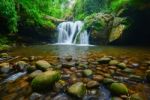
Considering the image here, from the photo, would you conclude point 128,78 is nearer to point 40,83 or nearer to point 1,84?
point 40,83

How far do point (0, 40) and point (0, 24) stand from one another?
1110mm

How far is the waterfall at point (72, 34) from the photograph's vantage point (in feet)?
50.4

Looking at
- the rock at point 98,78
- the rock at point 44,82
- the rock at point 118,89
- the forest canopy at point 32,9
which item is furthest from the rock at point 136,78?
the forest canopy at point 32,9

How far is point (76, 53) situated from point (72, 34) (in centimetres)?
759

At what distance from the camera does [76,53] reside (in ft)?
29.6

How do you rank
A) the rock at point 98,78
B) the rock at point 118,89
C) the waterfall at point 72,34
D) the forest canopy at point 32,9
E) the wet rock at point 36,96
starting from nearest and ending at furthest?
1. the wet rock at point 36,96
2. the rock at point 118,89
3. the rock at point 98,78
4. the forest canopy at point 32,9
5. the waterfall at point 72,34

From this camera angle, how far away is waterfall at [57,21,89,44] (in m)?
15.4

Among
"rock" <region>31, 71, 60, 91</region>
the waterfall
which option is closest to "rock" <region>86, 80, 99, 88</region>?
"rock" <region>31, 71, 60, 91</region>

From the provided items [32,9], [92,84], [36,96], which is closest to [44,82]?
[36,96]

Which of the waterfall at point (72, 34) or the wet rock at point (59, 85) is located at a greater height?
the waterfall at point (72, 34)

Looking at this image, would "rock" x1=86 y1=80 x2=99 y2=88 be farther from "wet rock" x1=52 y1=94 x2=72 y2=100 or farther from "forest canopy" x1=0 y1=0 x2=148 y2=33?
"forest canopy" x1=0 y1=0 x2=148 y2=33

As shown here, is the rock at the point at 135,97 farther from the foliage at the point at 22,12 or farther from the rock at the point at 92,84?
the foliage at the point at 22,12

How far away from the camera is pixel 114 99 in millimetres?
3477

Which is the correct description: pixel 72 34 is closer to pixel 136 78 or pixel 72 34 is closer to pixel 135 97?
pixel 136 78
